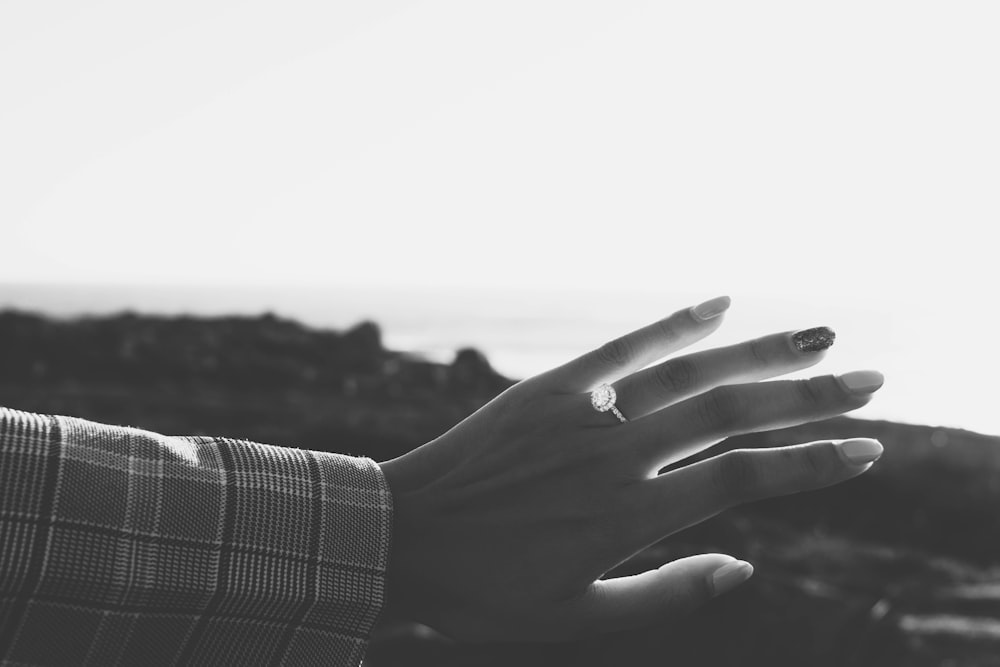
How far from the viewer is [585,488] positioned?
1.30 meters

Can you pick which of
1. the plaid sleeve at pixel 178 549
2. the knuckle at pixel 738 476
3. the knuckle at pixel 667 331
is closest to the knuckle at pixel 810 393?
the knuckle at pixel 738 476

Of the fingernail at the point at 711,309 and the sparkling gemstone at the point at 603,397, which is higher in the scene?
the fingernail at the point at 711,309

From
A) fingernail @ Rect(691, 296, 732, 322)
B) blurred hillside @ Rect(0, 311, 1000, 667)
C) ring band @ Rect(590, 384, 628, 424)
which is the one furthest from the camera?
blurred hillside @ Rect(0, 311, 1000, 667)

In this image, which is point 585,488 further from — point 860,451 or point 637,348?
point 860,451

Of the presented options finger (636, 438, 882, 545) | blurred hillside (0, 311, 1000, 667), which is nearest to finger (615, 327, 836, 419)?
finger (636, 438, 882, 545)

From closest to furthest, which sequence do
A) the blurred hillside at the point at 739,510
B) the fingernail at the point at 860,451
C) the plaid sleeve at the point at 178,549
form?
the plaid sleeve at the point at 178,549, the fingernail at the point at 860,451, the blurred hillside at the point at 739,510

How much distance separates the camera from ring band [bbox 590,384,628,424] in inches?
54.0

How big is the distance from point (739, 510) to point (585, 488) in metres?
3.10

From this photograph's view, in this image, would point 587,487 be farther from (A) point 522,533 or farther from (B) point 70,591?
(B) point 70,591

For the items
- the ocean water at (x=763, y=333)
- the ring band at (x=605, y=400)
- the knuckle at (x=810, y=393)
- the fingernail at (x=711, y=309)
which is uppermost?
the fingernail at (x=711, y=309)

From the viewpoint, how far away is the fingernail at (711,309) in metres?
1.50

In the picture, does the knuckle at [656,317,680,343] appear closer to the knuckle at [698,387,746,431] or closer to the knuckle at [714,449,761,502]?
the knuckle at [698,387,746,431]

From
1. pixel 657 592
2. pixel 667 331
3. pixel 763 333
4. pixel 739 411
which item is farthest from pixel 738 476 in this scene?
pixel 763 333

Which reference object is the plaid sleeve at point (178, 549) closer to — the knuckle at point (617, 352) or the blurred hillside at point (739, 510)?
the knuckle at point (617, 352)
